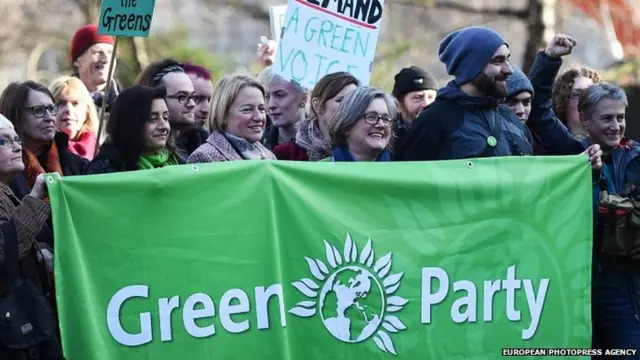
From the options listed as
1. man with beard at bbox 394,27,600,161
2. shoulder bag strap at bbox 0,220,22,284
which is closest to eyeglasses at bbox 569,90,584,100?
man with beard at bbox 394,27,600,161

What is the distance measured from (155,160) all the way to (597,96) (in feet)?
7.36

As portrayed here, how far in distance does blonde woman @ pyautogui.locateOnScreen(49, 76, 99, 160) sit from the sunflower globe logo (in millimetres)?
2737

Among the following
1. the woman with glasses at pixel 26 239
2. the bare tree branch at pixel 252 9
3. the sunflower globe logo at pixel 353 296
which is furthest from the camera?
the bare tree branch at pixel 252 9

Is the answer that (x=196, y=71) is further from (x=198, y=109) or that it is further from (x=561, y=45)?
(x=561, y=45)

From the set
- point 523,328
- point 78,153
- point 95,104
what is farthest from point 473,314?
point 95,104

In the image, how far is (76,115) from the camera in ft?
31.5

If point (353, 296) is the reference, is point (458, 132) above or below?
above

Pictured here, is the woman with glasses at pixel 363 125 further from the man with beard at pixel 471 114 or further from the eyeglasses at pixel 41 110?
the eyeglasses at pixel 41 110

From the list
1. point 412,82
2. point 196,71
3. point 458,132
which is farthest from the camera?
point 412,82

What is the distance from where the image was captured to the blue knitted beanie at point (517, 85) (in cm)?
870

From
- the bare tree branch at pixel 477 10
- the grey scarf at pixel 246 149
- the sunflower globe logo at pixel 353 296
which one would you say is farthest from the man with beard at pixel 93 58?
the bare tree branch at pixel 477 10

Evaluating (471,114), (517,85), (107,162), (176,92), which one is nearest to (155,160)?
(107,162)

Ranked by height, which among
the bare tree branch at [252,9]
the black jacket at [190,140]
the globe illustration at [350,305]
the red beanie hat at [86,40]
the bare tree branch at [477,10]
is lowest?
the globe illustration at [350,305]

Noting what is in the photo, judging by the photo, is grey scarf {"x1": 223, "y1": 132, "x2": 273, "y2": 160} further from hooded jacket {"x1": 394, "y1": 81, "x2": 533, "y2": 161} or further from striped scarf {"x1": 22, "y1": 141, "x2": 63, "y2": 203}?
striped scarf {"x1": 22, "y1": 141, "x2": 63, "y2": 203}
